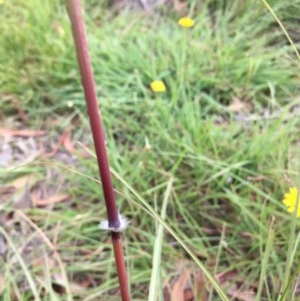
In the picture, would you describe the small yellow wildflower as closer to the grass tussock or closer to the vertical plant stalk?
the grass tussock

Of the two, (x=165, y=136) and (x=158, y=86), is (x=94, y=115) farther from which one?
(x=158, y=86)

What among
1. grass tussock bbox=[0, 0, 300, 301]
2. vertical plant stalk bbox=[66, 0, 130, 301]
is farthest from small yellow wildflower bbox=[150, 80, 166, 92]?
vertical plant stalk bbox=[66, 0, 130, 301]

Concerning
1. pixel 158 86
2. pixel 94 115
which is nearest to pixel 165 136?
pixel 158 86

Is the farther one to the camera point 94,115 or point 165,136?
point 165,136

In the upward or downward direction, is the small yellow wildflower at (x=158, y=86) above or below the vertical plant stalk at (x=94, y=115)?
below

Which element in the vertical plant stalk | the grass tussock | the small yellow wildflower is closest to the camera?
the vertical plant stalk

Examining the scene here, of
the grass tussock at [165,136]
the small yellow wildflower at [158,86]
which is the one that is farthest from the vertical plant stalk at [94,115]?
the small yellow wildflower at [158,86]

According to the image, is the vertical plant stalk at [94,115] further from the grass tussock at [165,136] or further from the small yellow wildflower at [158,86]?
the small yellow wildflower at [158,86]

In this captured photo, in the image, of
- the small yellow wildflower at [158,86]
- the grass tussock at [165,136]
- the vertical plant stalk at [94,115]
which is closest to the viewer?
the vertical plant stalk at [94,115]
